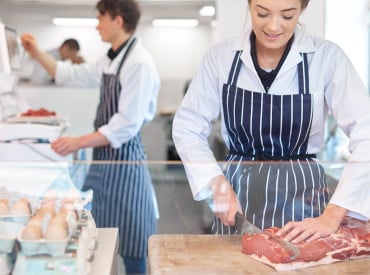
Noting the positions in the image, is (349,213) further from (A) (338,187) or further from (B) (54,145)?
(B) (54,145)

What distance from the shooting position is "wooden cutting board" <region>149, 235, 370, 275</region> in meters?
1.20

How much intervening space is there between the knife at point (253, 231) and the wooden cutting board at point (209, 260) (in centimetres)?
3

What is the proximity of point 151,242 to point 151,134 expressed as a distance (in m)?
2.76

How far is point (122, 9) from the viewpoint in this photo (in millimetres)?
2387

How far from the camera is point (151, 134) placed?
4.07 metres

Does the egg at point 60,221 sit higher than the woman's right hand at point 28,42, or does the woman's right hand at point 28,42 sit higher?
the woman's right hand at point 28,42

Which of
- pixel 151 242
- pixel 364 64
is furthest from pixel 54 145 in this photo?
pixel 364 64

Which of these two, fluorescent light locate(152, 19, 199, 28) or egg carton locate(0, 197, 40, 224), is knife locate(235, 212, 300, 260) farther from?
fluorescent light locate(152, 19, 199, 28)

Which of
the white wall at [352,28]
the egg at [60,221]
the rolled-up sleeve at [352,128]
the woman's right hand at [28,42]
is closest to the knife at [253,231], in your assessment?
the rolled-up sleeve at [352,128]

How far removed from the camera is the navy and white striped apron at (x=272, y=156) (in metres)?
1.36

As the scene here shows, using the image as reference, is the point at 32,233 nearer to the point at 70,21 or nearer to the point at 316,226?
A: the point at 316,226

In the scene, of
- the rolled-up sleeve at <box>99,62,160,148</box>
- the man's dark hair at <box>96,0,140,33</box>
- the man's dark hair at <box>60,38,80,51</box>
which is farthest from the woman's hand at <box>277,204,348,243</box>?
the man's dark hair at <box>60,38,80,51</box>

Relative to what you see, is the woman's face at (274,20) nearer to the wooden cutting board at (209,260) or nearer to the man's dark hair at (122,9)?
the wooden cutting board at (209,260)

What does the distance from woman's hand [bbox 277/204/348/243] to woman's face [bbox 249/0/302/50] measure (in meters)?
Answer: 0.40
